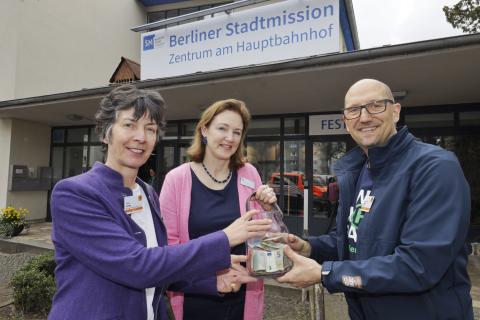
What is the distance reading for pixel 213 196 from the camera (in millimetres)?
2137

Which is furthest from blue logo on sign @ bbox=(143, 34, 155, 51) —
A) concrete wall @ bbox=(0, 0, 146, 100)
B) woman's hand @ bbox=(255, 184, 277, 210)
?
woman's hand @ bbox=(255, 184, 277, 210)

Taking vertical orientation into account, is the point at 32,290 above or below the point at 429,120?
below

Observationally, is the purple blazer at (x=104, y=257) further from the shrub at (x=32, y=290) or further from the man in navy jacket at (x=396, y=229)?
the shrub at (x=32, y=290)

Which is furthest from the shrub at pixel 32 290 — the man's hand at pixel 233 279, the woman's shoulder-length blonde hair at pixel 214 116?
the man's hand at pixel 233 279

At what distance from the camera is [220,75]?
5.95 metres

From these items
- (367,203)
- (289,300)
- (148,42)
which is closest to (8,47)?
(148,42)

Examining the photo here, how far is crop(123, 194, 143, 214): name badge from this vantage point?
57.6 inches

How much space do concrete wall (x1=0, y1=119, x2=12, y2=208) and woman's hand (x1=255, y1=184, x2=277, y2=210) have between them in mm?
10862

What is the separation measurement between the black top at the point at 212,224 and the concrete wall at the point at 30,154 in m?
10.6

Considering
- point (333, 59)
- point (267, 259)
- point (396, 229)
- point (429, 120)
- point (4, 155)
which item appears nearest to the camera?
point (396, 229)

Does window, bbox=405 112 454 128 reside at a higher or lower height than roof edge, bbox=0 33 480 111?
lower

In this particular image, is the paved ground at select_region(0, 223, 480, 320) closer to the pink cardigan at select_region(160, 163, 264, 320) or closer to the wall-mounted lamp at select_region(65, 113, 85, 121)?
the pink cardigan at select_region(160, 163, 264, 320)

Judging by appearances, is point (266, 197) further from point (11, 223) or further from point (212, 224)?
point (11, 223)

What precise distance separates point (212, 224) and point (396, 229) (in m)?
1.04
